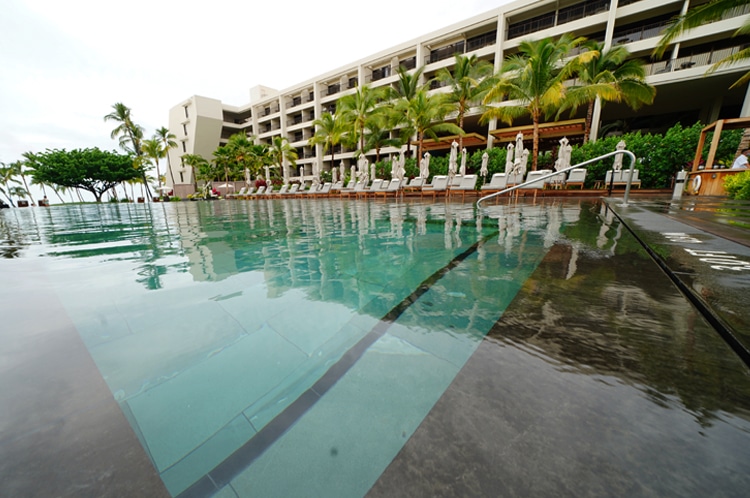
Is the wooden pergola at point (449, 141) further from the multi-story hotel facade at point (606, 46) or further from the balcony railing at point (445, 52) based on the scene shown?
the balcony railing at point (445, 52)

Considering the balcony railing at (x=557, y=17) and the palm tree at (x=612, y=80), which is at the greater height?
the balcony railing at (x=557, y=17)

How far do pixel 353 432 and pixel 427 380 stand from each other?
0.38m

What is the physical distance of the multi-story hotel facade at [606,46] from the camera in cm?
1788

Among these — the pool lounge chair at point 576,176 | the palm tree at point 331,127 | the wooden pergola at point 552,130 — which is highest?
the palm tree at point 331,127

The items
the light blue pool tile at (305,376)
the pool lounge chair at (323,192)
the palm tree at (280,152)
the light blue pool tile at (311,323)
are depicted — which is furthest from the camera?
the palm tree at (280,152)

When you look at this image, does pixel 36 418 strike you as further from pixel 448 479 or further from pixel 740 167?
pixel 740 167

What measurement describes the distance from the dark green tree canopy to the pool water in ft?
160

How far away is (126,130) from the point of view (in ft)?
132

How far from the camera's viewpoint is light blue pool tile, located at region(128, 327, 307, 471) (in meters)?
1.02

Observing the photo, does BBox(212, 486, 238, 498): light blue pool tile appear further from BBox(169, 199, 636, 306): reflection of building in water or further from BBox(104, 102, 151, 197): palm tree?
BBox(104, 102, 151, 197): palm tree

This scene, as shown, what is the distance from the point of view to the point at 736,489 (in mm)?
684

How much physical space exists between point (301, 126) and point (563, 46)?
114ft

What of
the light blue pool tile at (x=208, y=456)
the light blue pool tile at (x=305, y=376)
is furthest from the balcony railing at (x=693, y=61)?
the light blue pool tile at (x=208, y=456)

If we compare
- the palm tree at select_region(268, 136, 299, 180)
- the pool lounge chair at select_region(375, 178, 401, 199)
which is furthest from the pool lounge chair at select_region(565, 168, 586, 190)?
the palm tree at select_region(268, 136, 299, 180)
